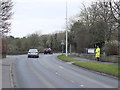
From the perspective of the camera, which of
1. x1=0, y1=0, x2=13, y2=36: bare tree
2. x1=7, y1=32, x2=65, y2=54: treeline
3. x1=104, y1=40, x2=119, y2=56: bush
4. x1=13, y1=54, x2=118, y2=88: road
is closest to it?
x1=13, y1=54, x2=118, y2=88: road

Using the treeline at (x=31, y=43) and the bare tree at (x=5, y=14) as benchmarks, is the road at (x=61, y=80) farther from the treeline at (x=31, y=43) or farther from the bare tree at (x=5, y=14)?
the treeline at (x=31, y=43)

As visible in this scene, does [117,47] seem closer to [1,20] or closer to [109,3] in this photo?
[109,3]

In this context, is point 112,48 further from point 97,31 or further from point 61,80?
point 61,80

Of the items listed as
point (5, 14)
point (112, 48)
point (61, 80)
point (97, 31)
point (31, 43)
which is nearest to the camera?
point (61, 80)

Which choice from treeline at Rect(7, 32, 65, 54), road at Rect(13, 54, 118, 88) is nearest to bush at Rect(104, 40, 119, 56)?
road at Rect(13, 54, 118, 88)

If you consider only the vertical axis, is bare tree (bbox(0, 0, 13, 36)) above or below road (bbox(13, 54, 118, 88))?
above

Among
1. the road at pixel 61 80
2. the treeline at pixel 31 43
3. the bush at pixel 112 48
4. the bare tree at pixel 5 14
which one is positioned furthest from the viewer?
the treeline at pixel 31 43

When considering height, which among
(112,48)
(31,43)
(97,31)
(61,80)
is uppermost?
(97,31)

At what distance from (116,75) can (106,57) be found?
13415 millimetres

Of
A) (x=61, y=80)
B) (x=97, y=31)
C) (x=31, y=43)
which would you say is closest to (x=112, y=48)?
(x=97, y=31)

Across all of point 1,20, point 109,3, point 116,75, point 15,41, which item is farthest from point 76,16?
point 116,75

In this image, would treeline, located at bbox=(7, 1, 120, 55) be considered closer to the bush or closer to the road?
the bush

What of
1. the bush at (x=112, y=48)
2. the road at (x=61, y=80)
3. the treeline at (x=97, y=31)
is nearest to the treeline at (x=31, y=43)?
the treeline at (x=97, y=31)

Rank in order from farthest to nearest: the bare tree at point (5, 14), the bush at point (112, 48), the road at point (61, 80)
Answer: the bush at point (112, 48) → the bare tree at point (5, 14) → the road at point (61, 80)
